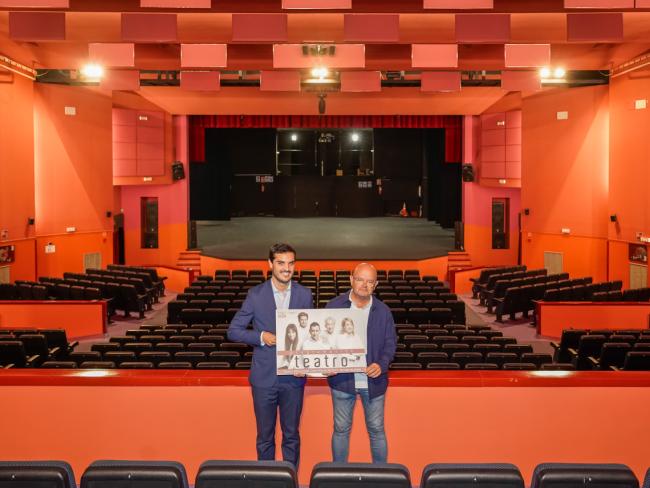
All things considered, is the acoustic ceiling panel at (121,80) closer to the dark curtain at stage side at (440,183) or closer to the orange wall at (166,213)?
the orange wall at (166,213)

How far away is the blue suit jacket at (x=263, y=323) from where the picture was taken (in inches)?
185

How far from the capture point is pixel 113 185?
77.2 feet

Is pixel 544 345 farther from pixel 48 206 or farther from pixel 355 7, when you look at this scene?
pixel 48 206

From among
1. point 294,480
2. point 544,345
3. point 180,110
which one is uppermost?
point 180,110

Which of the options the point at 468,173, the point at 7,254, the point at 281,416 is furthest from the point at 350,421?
the point at 468,173

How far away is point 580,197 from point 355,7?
1088cm

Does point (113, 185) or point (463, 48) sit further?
point (113, 185)

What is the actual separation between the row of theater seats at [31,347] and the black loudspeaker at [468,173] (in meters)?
16.6

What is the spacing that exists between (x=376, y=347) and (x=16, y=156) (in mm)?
16248

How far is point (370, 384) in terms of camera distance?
4.71m

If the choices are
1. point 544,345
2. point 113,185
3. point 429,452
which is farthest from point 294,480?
point 113,185

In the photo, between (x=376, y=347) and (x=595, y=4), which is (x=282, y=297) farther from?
(x=595, y=4)

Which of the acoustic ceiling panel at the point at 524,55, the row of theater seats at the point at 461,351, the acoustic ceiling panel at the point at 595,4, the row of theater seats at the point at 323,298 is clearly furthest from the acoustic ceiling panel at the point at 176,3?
the acoustic ceiling panel at the point at 524,55

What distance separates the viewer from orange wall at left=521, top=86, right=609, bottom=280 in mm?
20188
